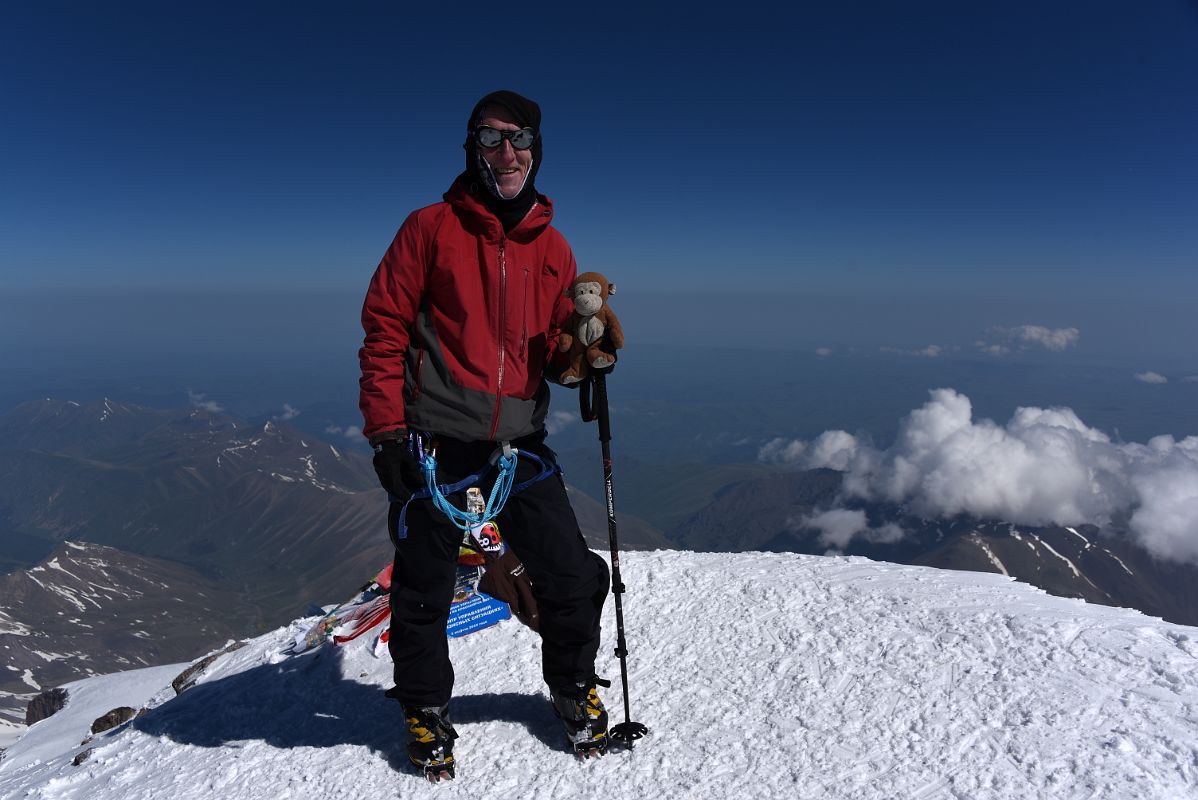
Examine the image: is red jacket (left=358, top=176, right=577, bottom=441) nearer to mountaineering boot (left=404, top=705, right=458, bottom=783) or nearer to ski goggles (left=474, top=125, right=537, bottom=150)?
ski goggles (left=474, top=125, right=537, bottom=150)

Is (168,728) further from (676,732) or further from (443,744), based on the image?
(676,732)

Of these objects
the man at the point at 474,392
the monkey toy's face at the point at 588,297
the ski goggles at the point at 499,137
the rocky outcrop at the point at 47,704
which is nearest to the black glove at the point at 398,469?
the man at the point at 474,392

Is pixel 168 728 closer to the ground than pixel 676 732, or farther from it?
closer to the ground

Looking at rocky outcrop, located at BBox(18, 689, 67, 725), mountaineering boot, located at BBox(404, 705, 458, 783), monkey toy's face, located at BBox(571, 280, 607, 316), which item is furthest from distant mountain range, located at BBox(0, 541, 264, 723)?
monkey toy's face, located at BBox(571, 280, 607, 316)

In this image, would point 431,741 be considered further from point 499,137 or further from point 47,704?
point 47,704

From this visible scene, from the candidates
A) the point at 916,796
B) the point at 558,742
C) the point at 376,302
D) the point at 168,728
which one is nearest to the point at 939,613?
the point at 916,796

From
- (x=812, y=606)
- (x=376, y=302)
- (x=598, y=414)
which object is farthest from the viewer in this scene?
(x=812, y=606)

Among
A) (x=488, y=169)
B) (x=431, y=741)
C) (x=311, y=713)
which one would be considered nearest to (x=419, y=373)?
(x=488, y=169)

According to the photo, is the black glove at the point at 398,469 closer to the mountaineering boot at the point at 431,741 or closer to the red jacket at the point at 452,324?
the red jacket at the point at 452,324
